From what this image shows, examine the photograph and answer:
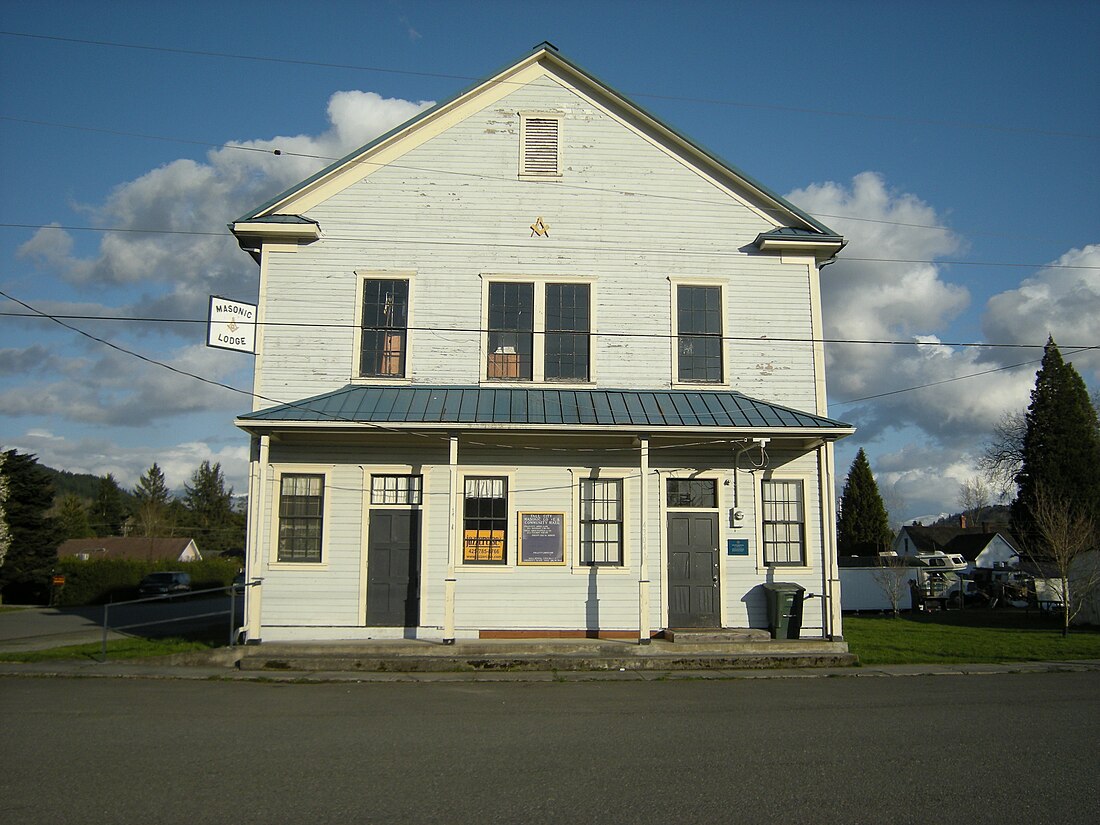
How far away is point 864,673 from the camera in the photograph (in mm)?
14844

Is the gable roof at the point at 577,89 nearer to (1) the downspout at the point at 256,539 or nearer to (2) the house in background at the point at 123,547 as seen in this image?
(1) the downspout at the point at 256,539

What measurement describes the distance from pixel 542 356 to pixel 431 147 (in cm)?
488

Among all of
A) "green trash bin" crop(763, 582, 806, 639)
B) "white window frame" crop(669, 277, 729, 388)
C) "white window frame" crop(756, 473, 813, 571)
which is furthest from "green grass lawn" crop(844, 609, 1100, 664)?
"white window frame" crop(669, 277, 729, 388)

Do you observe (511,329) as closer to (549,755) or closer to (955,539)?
(549,755)

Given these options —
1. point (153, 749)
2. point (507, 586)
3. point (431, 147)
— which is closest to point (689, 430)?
point (507, 586)

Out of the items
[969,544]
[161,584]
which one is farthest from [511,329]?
[969,544]

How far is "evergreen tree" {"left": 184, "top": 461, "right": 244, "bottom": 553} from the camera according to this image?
309 ft

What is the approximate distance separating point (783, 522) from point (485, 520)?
585 centimetres

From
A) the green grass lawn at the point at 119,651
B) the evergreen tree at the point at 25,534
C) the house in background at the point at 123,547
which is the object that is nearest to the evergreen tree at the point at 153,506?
the house in background at the point at 123,547

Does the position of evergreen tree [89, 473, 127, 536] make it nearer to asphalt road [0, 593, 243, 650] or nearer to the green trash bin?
asphalt road [0, 593, 243, 650]

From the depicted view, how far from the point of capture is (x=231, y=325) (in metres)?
16.7

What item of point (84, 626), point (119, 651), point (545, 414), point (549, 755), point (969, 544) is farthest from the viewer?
point (969, 544)

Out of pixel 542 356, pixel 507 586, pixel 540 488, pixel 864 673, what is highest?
pixel 542 356

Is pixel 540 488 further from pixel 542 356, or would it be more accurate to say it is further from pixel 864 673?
pixel 864 673
